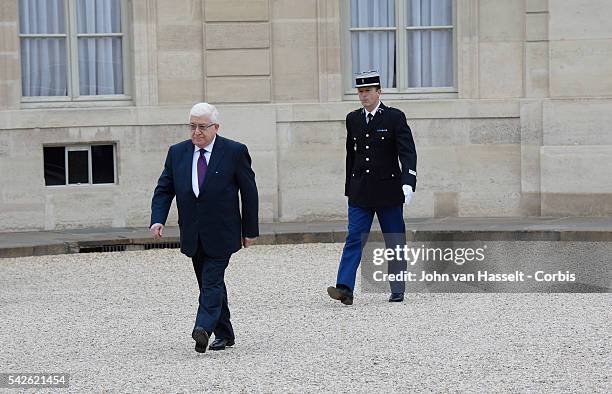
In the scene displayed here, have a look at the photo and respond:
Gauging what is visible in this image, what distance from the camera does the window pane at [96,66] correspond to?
17.8m

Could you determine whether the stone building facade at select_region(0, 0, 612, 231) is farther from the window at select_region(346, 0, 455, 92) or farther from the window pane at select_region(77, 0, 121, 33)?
the window at select_region(346, 0, 455, 92)

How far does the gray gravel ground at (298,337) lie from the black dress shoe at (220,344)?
0.08 meters

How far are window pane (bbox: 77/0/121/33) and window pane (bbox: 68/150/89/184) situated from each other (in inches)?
58.1

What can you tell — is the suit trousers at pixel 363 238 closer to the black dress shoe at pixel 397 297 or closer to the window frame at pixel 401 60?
the black dress shoe at pixel 397 297

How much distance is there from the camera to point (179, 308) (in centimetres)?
1100

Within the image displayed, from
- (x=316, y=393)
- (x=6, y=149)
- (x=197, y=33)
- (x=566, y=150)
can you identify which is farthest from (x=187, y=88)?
(x=316, y=393)

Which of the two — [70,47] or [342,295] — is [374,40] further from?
[342,295]

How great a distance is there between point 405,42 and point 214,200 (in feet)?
31.5

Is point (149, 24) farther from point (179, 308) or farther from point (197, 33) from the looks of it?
point (179, 308)

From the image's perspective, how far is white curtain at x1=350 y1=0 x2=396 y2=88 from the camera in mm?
18109

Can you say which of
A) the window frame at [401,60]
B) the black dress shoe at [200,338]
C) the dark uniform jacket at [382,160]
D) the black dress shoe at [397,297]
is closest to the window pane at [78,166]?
the window frame at [401,60]

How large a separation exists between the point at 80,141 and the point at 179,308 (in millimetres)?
6831

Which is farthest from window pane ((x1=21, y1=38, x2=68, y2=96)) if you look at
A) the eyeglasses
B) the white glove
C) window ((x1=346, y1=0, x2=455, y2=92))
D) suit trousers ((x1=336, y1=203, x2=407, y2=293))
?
the eyeglasses

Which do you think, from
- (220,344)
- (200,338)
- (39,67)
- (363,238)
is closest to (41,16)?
(39,67)
